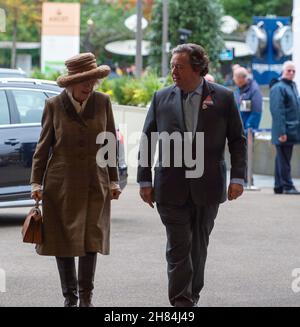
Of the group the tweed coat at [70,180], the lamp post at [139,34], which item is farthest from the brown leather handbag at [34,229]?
the lamp post at [139,34]

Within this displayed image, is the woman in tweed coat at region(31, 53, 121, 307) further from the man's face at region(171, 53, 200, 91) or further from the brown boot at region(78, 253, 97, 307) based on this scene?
the man's face at region(171, 53, 200, 91)

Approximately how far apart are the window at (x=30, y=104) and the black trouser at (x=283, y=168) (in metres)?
5.57

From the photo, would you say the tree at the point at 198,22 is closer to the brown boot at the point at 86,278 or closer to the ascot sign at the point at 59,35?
the ascot sign at the point at 59,35

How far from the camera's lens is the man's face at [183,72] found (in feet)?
27.6

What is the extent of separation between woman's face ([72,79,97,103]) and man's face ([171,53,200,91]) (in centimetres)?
53

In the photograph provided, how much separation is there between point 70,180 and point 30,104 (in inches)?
251

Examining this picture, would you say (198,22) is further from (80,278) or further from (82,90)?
(80,278)

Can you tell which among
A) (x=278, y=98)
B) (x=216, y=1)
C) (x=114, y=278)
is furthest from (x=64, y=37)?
(x=114, y=278)

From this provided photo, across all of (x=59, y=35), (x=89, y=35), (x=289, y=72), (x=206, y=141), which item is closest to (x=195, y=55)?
(x=206, y=141)

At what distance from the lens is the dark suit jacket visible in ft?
27.7

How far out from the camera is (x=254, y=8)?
67.1m

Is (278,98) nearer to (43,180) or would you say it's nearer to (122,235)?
(122,235)

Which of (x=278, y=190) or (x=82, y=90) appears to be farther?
(x=278, y=190)
